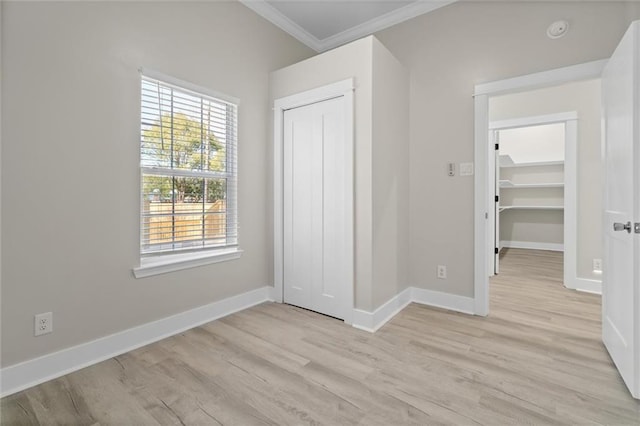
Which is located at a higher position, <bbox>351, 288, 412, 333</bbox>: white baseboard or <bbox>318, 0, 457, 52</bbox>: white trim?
<bbox>318, 0, 457, 52</bbox>: white trim

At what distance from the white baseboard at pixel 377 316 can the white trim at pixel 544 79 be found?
6.67 ft

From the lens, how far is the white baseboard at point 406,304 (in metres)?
2.48

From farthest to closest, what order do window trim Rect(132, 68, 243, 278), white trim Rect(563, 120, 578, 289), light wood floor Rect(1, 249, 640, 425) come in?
white trim Rect(563, 120, 578, 289), window trim Rect(132, 68, 243, 278), light wood floor Rect(1, 249, 640, 425)

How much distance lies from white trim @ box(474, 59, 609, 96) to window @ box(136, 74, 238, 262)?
2322mm

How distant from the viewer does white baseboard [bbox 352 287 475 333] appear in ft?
→ 8.13

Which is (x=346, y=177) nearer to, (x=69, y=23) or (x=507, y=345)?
(x=507, y=345)

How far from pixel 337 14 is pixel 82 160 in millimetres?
2771

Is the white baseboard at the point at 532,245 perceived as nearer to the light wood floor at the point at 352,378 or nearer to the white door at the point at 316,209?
the light wood floor at the point at 352,378

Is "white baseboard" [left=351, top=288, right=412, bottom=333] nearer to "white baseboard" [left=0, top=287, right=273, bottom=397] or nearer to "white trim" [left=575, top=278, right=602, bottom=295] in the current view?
"white baseboard" [left=0, top=287, right=273, bottom=397]

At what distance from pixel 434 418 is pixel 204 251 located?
81.7 inches

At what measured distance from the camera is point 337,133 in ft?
8.79

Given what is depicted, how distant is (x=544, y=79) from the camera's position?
2441mm

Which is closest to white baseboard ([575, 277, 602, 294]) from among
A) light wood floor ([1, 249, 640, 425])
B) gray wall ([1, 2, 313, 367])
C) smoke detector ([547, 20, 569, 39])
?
light wood floor ([1, 249, 640, 425])

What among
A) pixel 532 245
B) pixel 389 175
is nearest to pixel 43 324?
pixel 389 175
